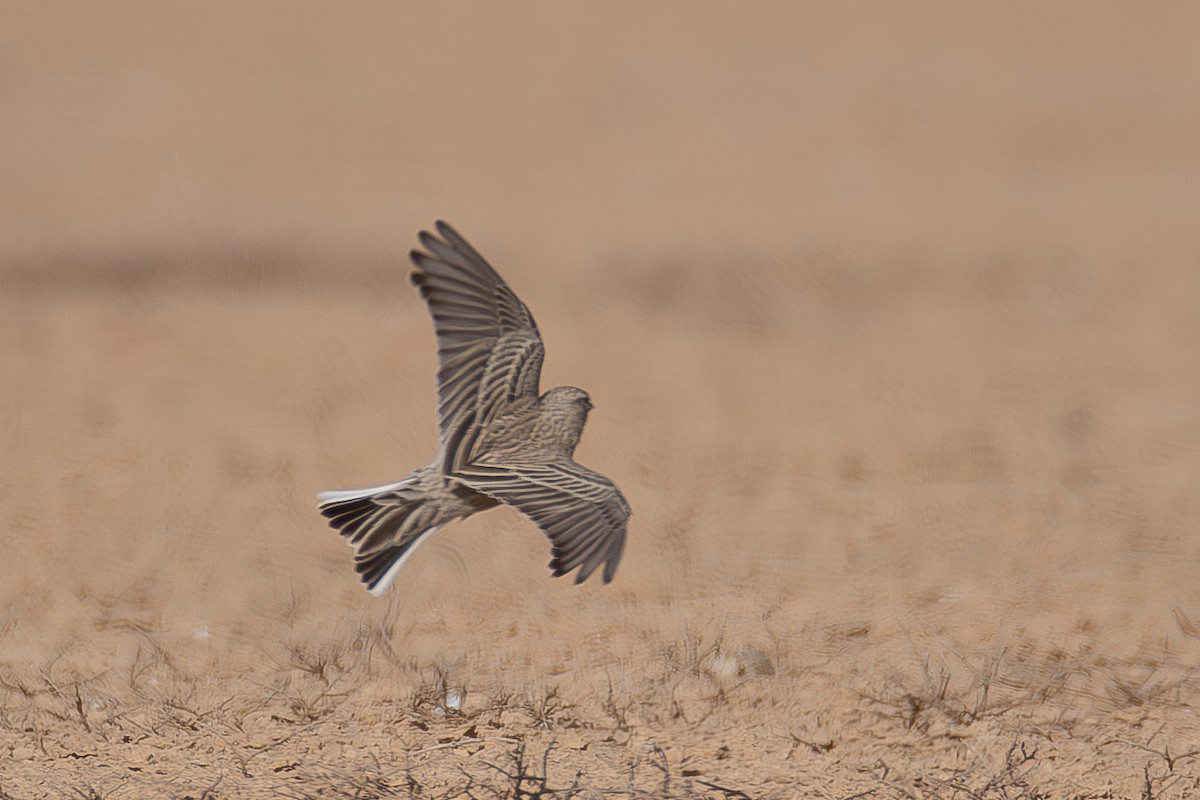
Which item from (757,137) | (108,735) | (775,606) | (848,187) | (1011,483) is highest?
(757,137)

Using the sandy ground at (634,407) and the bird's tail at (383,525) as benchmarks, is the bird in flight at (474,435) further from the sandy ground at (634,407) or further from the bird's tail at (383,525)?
the sandy ground at (634,407)

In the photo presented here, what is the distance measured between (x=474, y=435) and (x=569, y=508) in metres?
0.61

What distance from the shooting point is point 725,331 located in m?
9.32

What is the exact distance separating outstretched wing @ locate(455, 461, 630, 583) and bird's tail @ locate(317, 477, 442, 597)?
233 millimetres

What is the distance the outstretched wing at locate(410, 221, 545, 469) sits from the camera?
15.3 feet

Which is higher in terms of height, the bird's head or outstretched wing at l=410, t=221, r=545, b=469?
outstretched wing at l=410, t=221, r=545, b=469

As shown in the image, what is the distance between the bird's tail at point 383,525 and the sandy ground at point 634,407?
2.94 ft

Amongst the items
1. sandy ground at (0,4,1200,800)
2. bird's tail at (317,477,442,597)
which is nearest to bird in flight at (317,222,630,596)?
bird's tail at (317,477,442,597)

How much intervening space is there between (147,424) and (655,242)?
148 inches

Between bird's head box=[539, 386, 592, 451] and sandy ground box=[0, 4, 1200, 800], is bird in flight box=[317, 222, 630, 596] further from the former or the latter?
sandy ground box=[0, 4, 1200, 800]

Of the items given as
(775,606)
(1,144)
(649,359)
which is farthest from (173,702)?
(1,144)

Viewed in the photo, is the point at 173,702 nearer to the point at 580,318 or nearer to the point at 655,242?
the point at 580,318

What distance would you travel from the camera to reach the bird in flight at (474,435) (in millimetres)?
4363

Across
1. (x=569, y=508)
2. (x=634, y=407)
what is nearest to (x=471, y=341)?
(x=569, y=508)
